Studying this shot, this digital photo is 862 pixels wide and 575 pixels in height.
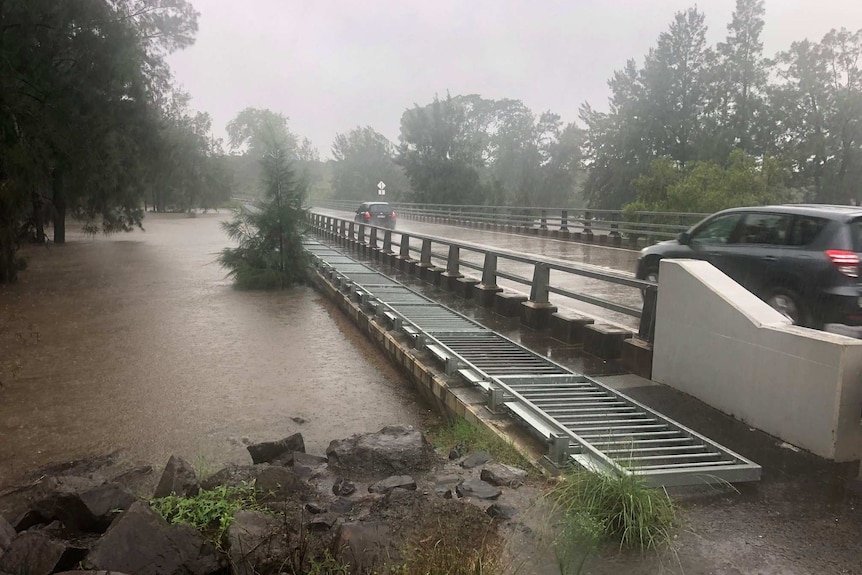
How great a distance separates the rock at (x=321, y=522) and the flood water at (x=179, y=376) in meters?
2.88

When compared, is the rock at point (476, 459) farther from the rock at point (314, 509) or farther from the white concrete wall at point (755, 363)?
the white concrete wall at point (755, 363)

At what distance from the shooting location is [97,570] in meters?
3.40

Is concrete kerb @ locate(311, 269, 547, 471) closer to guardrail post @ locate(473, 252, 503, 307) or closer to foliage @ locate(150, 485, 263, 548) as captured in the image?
guardrail post @ locate(473, 252, 503, 307)

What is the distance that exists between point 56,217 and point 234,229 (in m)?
15.6

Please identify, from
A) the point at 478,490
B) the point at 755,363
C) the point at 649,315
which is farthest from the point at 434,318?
the point at 478,490

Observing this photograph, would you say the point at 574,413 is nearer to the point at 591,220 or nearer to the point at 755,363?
the point at 755,363

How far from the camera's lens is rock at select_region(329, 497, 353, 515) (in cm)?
438

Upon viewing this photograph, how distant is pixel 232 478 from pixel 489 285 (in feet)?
24.4

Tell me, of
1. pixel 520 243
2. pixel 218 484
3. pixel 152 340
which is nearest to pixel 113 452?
pixel 218 484

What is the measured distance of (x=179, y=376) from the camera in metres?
9.95

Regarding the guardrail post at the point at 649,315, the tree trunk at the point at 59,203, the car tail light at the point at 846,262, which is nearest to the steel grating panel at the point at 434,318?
the guardrail post at the point at 649,315

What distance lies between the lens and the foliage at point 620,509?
3.73m

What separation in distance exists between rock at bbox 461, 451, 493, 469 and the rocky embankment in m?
0.01

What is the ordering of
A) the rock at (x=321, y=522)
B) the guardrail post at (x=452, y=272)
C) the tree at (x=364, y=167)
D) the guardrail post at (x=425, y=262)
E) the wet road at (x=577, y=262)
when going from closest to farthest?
the rock at (x=321, y=522) → the wet road at (x=577, y=262) → the guardrail post at (x=452, y=272) → the guardrail post at (x=425, y=262) → the tree at (x=364, y=167)
